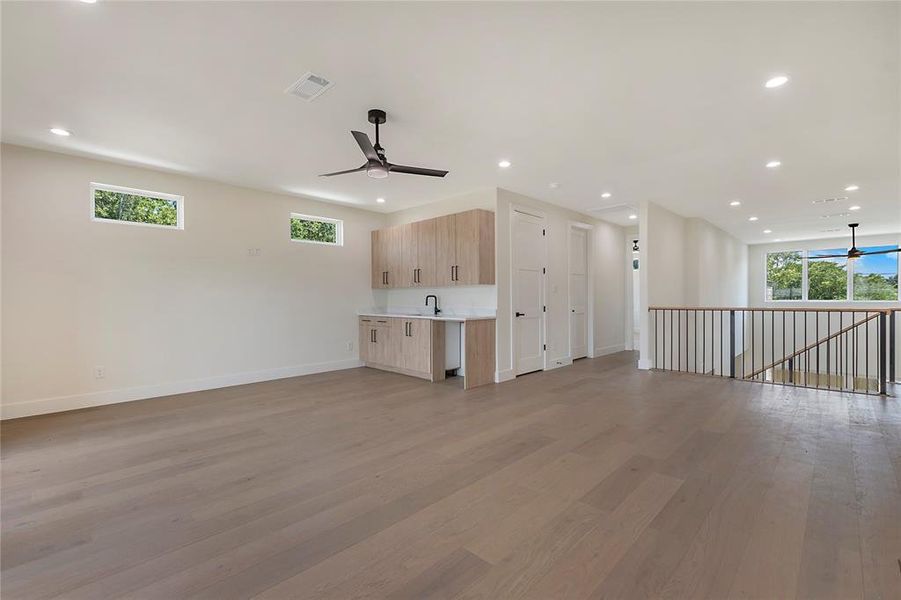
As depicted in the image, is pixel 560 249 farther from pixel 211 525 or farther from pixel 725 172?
pixel 211 525

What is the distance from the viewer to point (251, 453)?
118 inches

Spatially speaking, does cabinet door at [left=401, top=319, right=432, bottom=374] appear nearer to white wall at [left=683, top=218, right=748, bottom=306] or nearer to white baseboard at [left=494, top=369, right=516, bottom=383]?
white baseboard at [left=494, top=369, right=516, bottom=383]

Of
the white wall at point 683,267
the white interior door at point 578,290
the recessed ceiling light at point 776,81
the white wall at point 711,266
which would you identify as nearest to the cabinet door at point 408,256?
the white interior door at point 578,290

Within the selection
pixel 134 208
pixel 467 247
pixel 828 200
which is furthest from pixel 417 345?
pixel 828 200

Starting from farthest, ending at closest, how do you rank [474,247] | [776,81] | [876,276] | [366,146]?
[876,276] → [474,247] → [366,146] → [776,81]

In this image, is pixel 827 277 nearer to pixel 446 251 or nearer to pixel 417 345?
pixel 446 251

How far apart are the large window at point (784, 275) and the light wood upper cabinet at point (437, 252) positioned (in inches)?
428

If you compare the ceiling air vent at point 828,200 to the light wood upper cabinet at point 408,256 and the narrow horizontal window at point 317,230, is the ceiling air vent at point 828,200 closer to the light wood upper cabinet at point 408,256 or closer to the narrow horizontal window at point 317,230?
the light wood upper cabinet at point 408,256

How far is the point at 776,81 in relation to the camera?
2816 millimetres

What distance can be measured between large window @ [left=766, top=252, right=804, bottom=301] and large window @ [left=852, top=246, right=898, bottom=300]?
3.73ft

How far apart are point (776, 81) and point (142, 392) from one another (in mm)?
6982

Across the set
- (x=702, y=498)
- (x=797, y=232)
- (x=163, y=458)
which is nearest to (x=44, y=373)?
(x=163, y=458)

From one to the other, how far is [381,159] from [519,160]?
73.7 inches

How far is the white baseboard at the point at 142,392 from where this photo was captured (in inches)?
158
